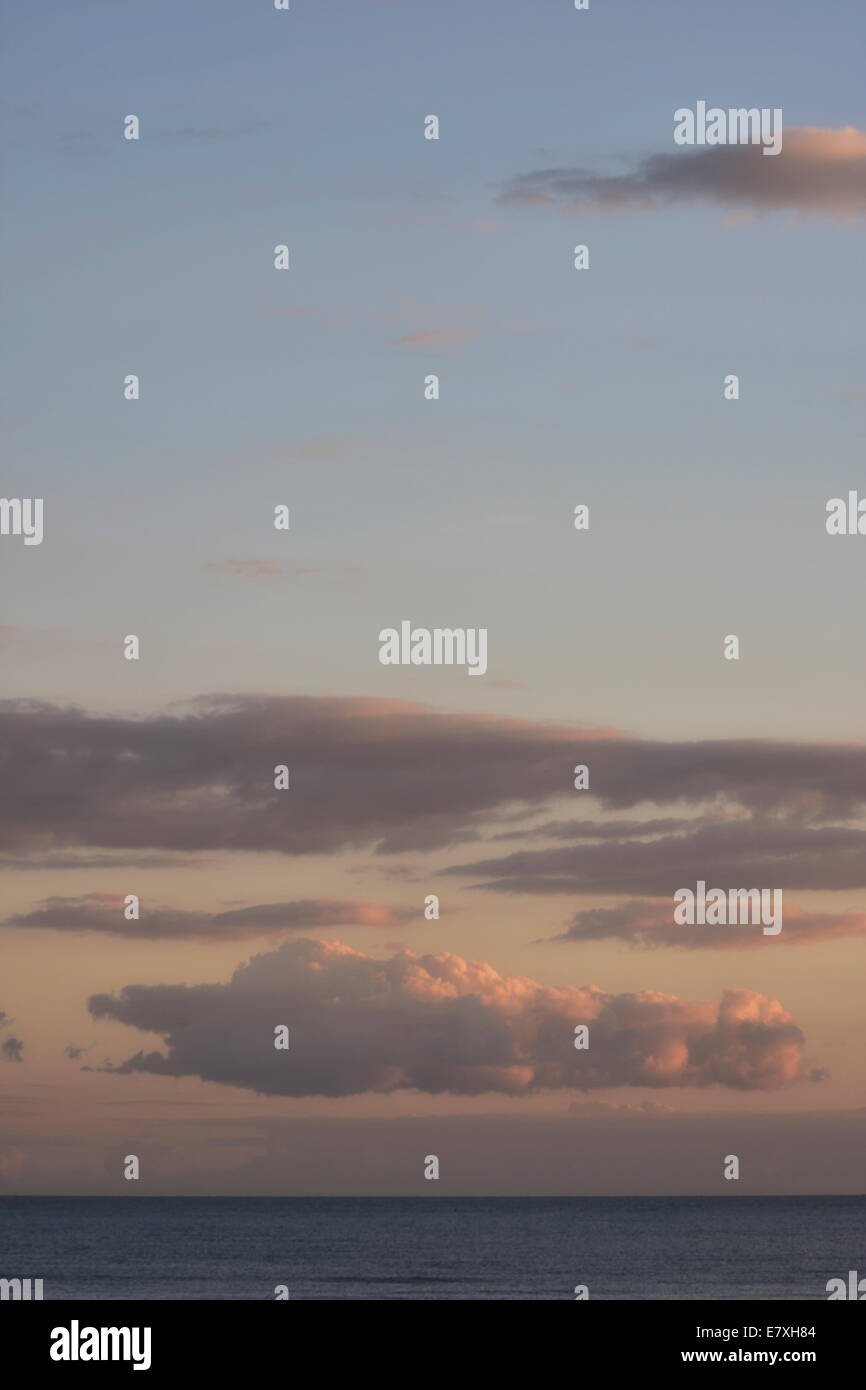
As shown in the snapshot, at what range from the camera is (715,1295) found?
12056 cm

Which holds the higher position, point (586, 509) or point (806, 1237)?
point (586, 509)
